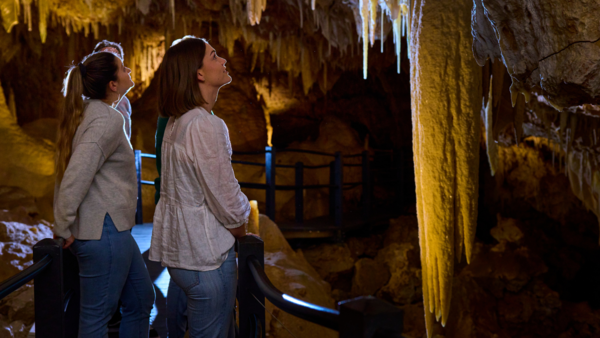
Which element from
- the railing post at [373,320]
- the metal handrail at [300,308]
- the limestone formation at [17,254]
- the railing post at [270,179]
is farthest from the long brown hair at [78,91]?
the railing post at [270,179]

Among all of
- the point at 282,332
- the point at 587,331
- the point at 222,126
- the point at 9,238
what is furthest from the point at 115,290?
the point at 587,331

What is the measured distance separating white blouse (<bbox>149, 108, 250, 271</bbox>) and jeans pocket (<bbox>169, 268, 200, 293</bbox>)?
18 mm

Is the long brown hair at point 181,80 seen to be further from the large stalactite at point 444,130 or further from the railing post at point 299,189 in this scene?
the railing post at point 299,189

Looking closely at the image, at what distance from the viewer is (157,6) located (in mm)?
6820

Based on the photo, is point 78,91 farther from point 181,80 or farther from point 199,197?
point 199,197

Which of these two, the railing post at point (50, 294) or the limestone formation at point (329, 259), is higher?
the railing post at point (50, 294)

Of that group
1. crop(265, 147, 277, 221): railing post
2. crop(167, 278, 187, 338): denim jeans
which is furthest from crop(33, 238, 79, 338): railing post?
crop(265, 147, 277, 221): railing post

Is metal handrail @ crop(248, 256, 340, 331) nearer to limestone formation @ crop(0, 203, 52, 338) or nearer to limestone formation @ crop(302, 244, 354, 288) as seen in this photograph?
limestone formation @ crop(0, 203, 52, 338)

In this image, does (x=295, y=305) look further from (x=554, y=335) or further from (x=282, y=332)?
(x=554, y=335)

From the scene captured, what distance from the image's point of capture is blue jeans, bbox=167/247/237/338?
52.6 inches

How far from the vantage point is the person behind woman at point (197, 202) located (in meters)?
1.33

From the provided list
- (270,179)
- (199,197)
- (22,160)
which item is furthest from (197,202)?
(22,160)

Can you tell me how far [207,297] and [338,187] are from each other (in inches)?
216

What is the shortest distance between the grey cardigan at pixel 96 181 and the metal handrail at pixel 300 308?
0.63 m
